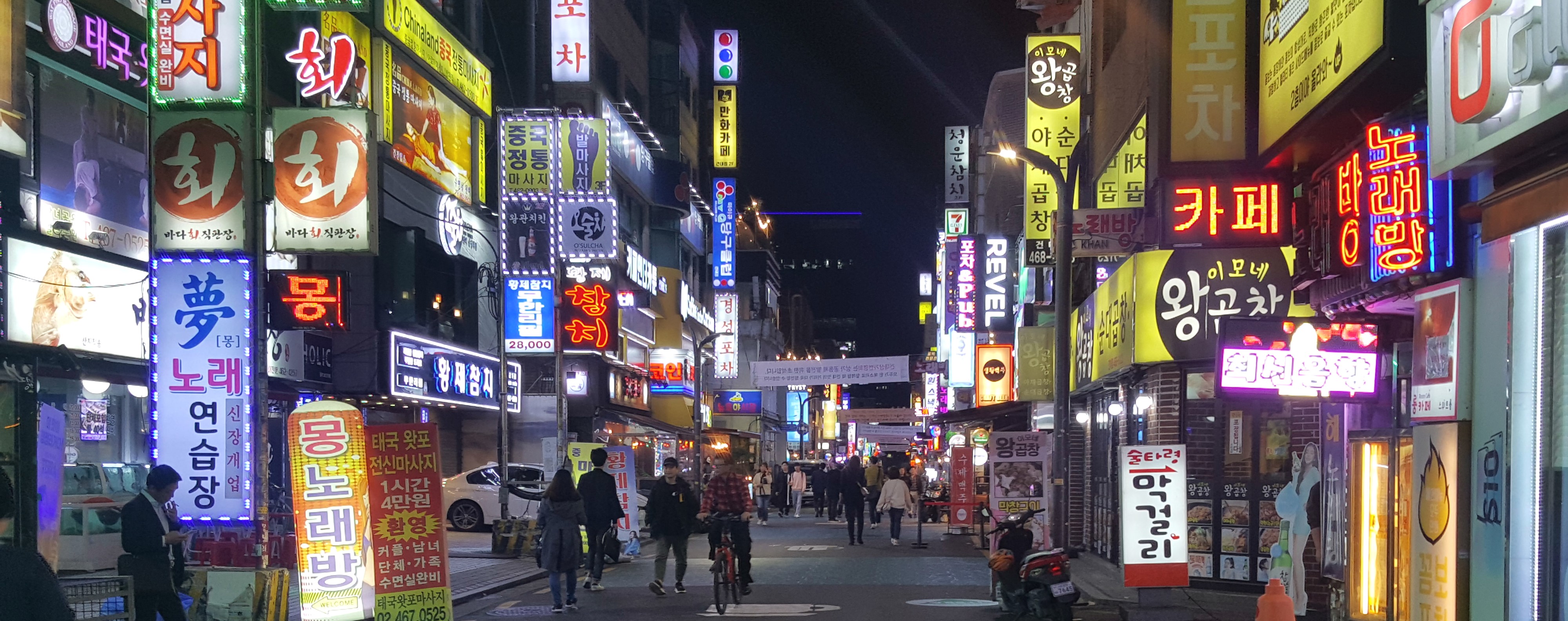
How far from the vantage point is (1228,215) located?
45.4ft

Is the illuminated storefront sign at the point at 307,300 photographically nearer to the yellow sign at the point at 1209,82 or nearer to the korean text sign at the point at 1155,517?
the yellow sign at the point at 1209,82

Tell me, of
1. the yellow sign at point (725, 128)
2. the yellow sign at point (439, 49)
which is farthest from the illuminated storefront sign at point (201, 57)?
the yellow sign at point (725, 128)

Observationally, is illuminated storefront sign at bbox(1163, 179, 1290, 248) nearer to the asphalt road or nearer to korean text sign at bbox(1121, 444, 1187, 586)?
korean text sign at bbox(1121, 444, 1187, 586)

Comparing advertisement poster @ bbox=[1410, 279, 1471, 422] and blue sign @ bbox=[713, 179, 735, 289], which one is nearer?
advertisement poster @ bbox=[1410, 279, 1471, 422]

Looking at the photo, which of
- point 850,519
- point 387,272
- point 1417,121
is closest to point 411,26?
point 387,272

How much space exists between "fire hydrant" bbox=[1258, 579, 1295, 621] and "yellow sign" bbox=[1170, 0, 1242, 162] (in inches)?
212

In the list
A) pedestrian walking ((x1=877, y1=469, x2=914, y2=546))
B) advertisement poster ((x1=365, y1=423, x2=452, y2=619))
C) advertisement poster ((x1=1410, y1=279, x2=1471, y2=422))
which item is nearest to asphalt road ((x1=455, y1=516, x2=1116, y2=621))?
pedestrian walking ((x1=877, y1=469, x2=914, y2=546))

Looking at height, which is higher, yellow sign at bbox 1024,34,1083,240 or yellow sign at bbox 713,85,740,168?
yellow sign at bbox 713,85,740,168

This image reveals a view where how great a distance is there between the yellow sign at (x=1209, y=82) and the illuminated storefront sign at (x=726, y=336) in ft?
173

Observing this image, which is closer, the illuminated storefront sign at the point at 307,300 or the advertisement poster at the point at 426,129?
the illuminated storefront sign at the point at 307,300

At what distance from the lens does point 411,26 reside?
2898 cm

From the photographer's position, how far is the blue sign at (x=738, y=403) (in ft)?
270

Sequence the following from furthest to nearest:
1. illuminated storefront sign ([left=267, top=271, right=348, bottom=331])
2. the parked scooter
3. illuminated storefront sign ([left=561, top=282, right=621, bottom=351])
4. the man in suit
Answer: illuminated storefront sign ([left=561, top=282, right=621, bottom=351])
illuminated storefront sign ([left=267, top=271, right=348, bottom=331])
the parked scooter
the man in suit

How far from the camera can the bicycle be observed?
50.6 feet
